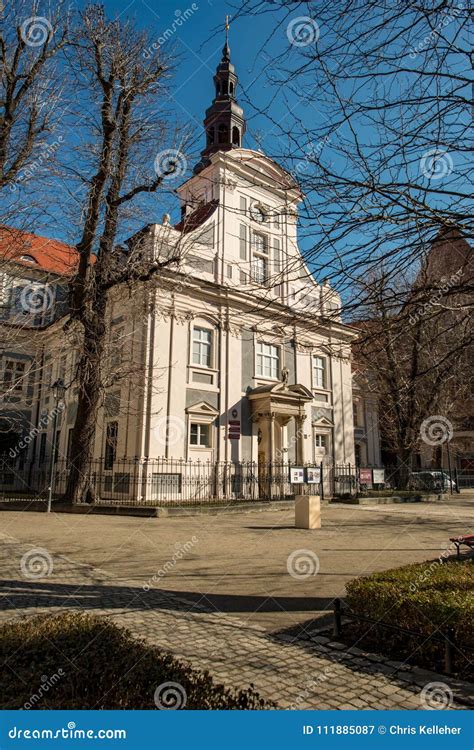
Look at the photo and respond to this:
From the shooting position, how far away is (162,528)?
1380cm

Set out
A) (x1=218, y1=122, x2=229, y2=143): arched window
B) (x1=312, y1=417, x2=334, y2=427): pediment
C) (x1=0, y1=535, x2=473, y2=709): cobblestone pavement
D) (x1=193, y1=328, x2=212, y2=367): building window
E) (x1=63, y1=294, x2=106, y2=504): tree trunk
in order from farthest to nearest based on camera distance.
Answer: (x1=218, y1=122, x2=229, y2=143): arched window < (x1=312, y1=417, x2=334, y2=427): pediment < (x1=193, y1=328, x2=212, y2=367): building window < (x1=63, y1=294, x2=106, y2=504): tree trunk < (x1=0, y1=535, x2=473, y2=709): cobblestone pavement

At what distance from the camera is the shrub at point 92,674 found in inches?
114

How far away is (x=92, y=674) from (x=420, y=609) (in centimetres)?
301

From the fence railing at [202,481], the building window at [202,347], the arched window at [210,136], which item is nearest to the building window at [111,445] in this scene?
the fence railing at [202,481]

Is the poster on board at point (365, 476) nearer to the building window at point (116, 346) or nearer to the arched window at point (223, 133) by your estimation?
the building window at point (116, 346)

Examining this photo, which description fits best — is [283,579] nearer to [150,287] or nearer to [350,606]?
[350,606]

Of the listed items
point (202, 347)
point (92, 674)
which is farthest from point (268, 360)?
point (92, 674)

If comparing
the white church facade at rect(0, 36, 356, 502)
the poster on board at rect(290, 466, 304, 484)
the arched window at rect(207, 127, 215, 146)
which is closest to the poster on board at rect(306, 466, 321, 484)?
the poster on board at rect(290, 466, 304, 484)

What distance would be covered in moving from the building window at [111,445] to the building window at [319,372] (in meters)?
13.2

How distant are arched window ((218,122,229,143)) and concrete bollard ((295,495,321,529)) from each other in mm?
25821

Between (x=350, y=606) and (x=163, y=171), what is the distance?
15.2m

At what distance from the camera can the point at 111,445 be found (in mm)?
23984

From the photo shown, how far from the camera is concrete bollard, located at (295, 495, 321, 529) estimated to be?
13914 mm

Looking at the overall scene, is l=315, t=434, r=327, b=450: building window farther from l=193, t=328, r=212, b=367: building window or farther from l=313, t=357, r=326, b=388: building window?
l=193, t=328, r=212, b=367: building window
